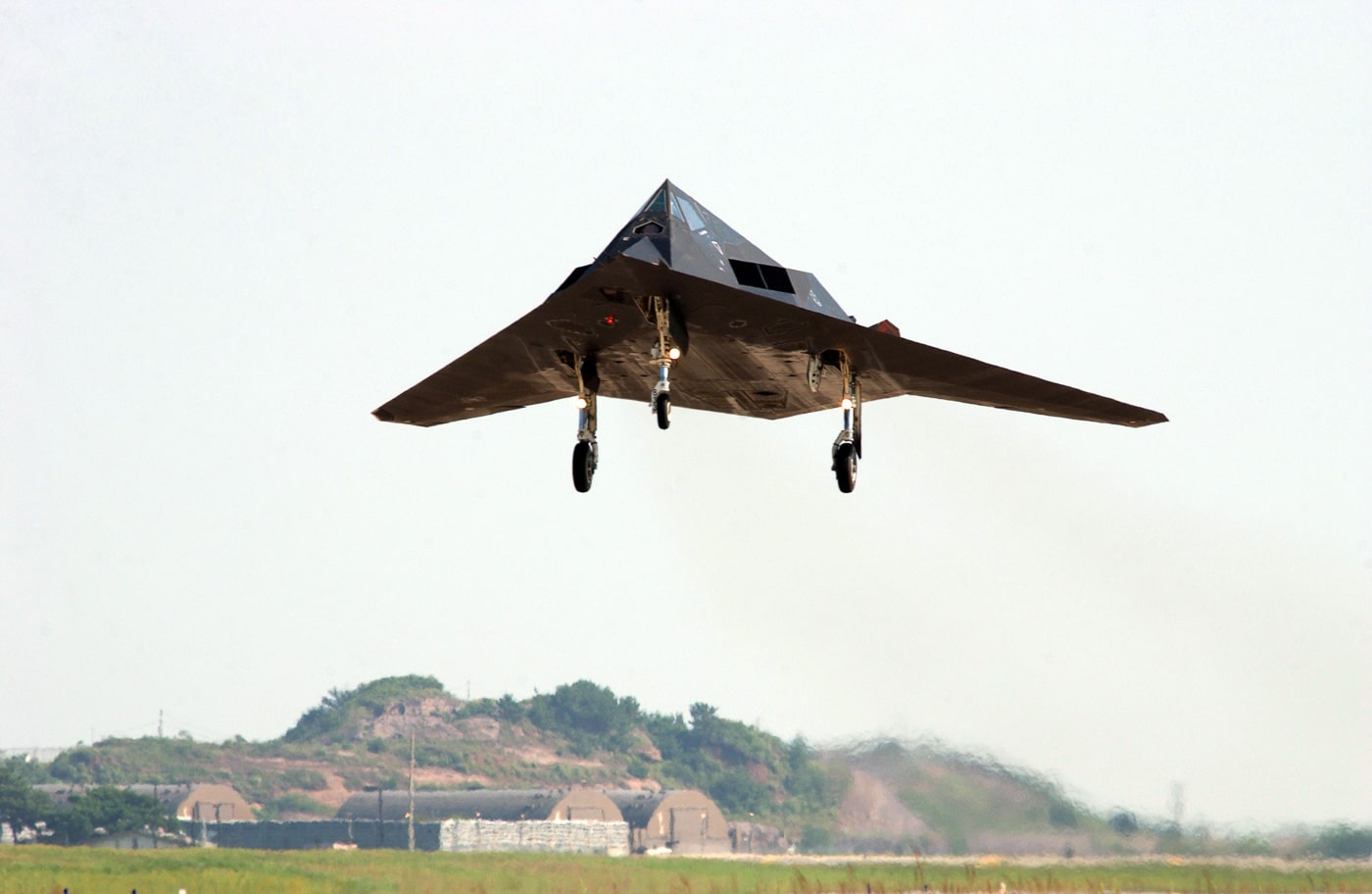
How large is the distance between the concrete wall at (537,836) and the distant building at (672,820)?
36.5 inches

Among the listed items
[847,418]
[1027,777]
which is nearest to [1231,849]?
[1027,777]

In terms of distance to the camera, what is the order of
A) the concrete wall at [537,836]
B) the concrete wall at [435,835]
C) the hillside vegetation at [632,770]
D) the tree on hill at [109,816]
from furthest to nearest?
1. the tree on hill at [109,816]
2. the concrete wall at [435,835]
3. the concrete wall at [537,836]
4. the hillside vegetation at [632,770]

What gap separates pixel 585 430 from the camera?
70.3 ft

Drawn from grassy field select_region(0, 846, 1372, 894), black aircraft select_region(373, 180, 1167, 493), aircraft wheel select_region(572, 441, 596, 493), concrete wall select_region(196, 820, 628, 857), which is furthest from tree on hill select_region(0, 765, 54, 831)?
aircraft wheel select_region(572, 441, 596, 493)

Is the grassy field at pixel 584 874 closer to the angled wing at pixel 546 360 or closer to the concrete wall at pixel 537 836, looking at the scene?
the concrete wall at pixel 537 836

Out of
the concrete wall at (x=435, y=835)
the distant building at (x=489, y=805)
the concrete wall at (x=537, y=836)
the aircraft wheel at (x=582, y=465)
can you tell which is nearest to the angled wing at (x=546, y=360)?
the aircraft wheel at (x=582, y=465)

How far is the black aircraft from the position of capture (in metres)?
18.9

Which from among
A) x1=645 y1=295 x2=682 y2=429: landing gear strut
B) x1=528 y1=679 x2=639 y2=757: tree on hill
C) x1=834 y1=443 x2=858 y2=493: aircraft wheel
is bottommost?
x1=528 y1=679 x2=639 y2=757: tree on hill

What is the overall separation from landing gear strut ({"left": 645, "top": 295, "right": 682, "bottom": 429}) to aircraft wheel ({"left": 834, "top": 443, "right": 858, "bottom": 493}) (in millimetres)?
3837

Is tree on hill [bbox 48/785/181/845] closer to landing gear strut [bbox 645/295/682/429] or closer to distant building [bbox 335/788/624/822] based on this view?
distant building [bbox 335/788/624/822]

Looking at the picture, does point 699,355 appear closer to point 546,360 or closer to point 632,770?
point 546,360

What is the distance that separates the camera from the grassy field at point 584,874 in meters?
28.2

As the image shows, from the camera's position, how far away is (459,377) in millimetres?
23547

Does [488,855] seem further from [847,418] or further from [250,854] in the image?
[847,418]
